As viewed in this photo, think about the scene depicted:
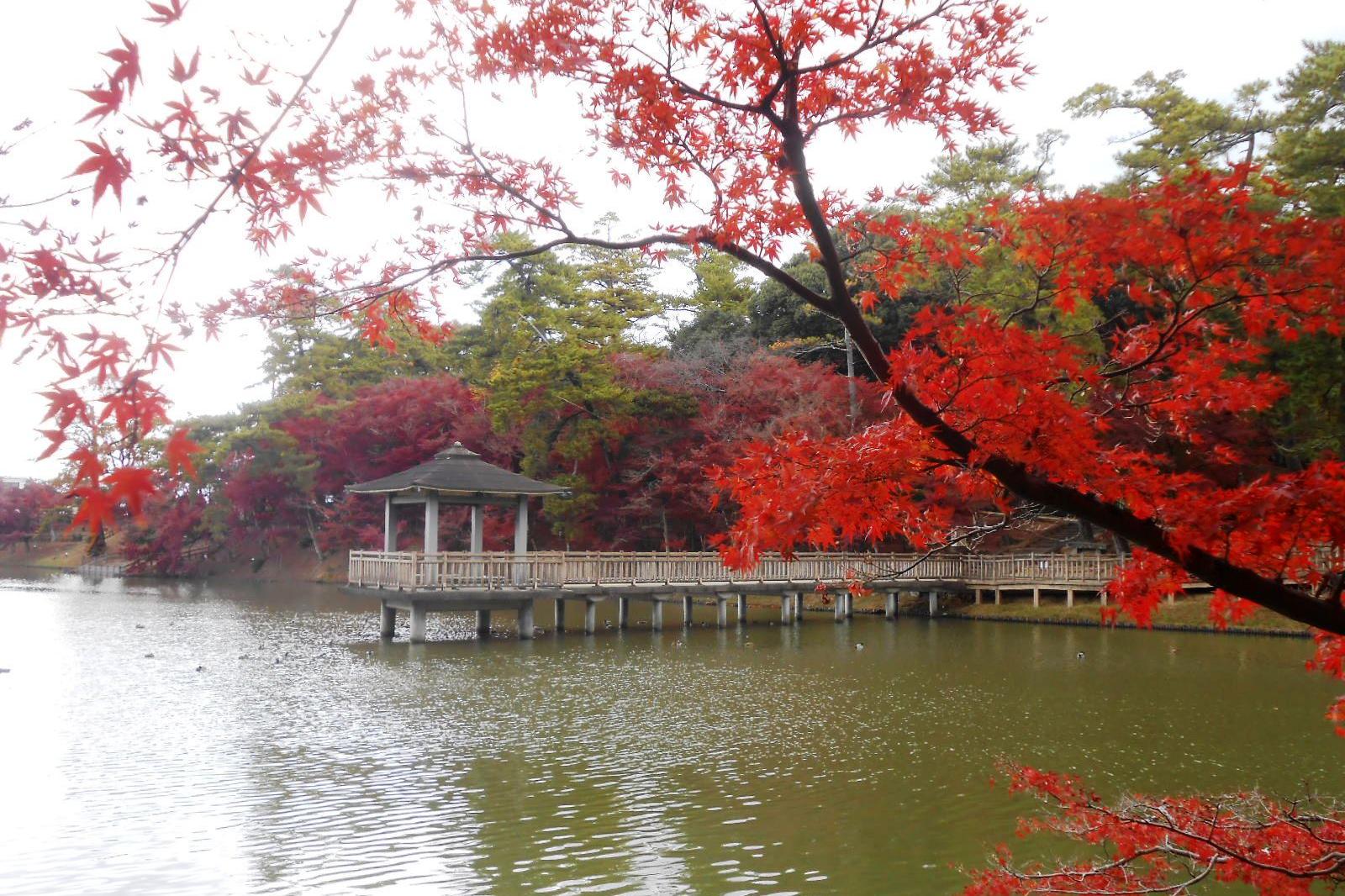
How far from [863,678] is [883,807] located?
19.9ft

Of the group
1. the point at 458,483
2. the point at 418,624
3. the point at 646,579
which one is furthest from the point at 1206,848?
the point at 646,579

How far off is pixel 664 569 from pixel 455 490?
437 centimetres

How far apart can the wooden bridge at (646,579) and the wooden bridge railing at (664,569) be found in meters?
0.02

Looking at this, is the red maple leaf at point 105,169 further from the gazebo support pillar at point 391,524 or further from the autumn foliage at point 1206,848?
the gazebo support pillar at point 391,524

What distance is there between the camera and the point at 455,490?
17.1 meters

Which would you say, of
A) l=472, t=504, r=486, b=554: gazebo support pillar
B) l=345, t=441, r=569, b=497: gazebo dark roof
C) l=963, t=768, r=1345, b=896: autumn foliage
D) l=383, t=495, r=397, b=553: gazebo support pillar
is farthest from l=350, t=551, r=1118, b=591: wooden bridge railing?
l=963, t=768, r=1345, b=896: autumn foliage

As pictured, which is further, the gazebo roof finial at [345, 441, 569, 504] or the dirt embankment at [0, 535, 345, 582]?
the dirt embankment at [0, 535, 345, 582]

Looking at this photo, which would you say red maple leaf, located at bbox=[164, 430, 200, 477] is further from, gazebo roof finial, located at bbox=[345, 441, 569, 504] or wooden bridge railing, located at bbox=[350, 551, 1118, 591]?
gazebo roof finial, located at bbox=[345, 441, 569, 504]

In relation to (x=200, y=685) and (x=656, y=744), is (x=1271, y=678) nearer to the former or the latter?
(x=656, y=744)

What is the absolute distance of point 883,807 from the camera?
6973mm

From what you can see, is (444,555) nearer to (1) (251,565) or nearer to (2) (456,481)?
(2) (456,481)

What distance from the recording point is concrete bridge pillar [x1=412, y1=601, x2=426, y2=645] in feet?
53.2

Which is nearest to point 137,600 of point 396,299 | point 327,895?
point 327,895

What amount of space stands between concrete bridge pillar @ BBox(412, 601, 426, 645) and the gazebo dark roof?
6.63ft
